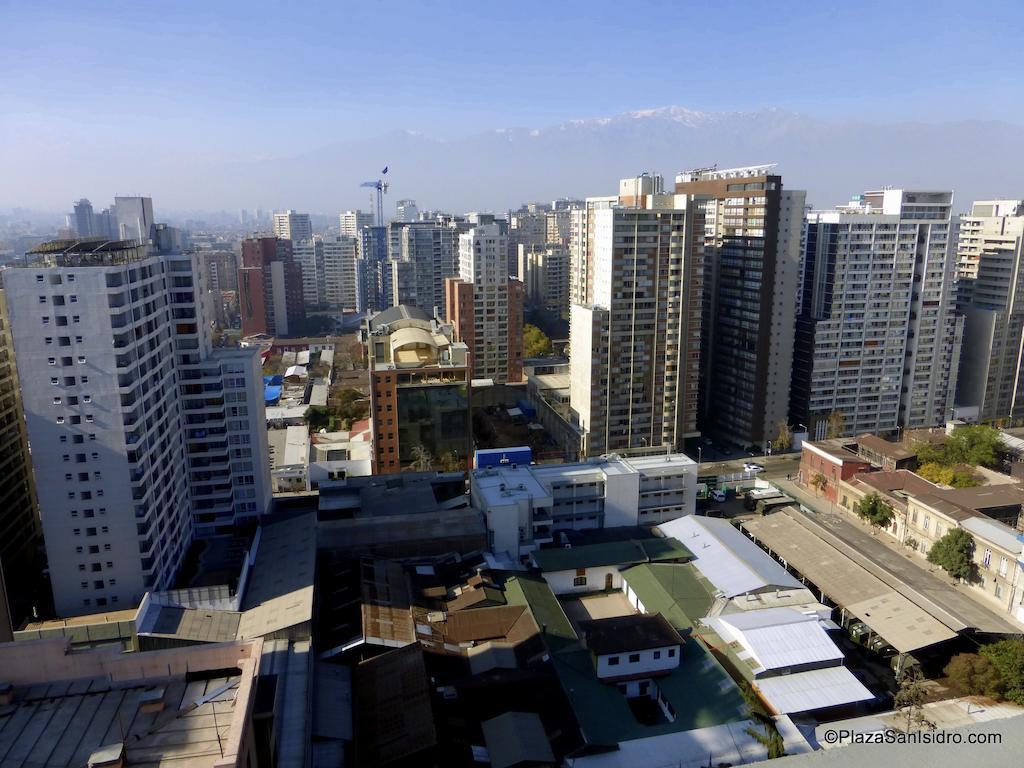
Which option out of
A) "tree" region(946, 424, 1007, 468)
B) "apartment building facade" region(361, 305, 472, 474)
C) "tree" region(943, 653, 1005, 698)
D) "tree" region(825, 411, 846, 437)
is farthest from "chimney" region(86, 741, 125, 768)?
"tree" region(825, 411, 846, 437)

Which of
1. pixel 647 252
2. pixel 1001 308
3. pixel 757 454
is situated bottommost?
pixel 757 454

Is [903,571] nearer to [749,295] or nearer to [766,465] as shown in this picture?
[766,465]

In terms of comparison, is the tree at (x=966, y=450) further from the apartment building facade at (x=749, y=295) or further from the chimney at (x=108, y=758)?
the chimney at (x=108, y=758)

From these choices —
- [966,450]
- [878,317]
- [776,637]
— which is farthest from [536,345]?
[776,637]

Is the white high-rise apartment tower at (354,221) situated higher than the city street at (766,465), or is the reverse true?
the white high-rise apartment tower at (354,221)

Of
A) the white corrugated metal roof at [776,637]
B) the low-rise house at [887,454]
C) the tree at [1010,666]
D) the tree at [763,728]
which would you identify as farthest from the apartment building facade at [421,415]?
the tree at [1010,666]

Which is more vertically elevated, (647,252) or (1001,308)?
(647,252)

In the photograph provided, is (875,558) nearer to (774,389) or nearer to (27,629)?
(774,389)

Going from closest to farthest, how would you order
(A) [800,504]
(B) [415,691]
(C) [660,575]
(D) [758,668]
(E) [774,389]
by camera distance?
(B) [415,691], (D) [758,668], (C) [660,575], (A) [800,504], (E) [774,389]

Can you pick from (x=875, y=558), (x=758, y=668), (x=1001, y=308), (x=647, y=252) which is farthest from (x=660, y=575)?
(x=1001, y=308)
